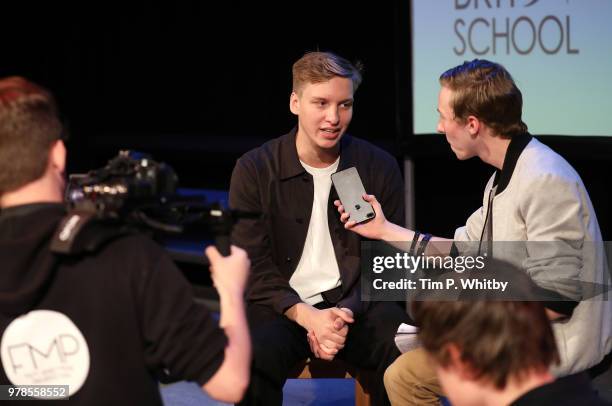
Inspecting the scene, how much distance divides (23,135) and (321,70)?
1.50m

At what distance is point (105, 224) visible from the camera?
5.81 feet

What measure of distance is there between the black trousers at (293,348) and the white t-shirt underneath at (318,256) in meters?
0.14

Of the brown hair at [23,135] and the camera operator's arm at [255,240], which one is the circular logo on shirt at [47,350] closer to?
the brown hair at [23,135]

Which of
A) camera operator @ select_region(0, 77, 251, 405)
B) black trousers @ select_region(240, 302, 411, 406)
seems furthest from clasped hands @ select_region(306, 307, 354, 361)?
camera operator @ select_region(0, 77, 251, 405)

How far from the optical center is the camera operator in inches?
68.2

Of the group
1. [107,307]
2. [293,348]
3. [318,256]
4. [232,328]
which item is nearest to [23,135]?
[107,307]

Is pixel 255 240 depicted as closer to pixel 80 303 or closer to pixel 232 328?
pixel 232 328

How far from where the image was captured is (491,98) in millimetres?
2586

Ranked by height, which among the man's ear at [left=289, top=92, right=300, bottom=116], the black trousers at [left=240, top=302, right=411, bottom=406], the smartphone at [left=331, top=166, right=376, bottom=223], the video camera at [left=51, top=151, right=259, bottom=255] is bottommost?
the black trousers at [left=240, top=302, right=411, bottom=406]

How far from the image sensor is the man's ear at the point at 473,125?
8.59 ft

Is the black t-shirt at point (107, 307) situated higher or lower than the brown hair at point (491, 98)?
lower

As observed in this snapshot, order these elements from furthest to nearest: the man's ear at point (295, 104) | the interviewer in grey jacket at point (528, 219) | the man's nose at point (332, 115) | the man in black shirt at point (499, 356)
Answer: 1. the man's ear at point (295, 104)
2. the man's nose at point (332, 115)
3. the interviewer in grey jacket at point (528, 219)
4. the man in black shirt at point (499, 356)

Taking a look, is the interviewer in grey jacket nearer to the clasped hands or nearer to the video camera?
the clasped hands

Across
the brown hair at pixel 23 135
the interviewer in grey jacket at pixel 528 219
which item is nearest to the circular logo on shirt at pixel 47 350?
the brown hair at pixel 23 135
